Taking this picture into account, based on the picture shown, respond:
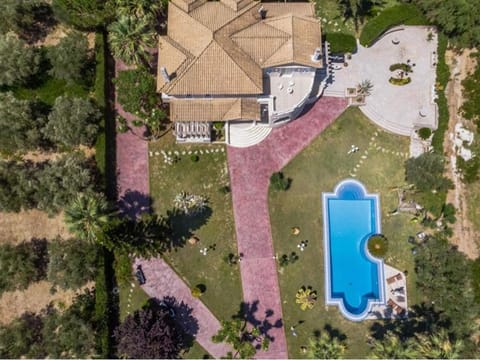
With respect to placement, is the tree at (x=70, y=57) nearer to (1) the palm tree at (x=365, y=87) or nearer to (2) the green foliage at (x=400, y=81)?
(1) the palm tree at (x=365, y=87)

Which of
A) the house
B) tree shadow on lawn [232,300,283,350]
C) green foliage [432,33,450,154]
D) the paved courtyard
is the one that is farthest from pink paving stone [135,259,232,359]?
green foliage [432,33,450,154]

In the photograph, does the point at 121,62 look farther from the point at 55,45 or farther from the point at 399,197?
the point at 399,197

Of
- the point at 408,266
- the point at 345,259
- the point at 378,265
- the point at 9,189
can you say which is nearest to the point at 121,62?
the point at 9,189

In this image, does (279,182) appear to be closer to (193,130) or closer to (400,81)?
(193,130)

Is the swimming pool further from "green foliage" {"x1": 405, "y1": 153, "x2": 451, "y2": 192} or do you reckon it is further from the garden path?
the garden path

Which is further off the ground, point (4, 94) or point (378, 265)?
point (4, 94)

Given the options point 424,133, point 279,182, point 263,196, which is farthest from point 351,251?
point 424,133
